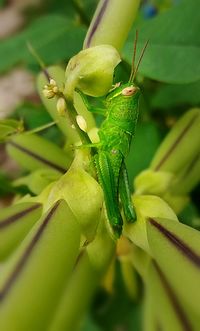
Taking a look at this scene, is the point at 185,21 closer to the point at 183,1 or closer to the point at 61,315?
the point at 183,1

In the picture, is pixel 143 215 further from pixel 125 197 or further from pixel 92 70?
pixel 92 70

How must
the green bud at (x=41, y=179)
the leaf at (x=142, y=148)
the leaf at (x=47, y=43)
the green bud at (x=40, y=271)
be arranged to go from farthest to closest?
the leaf at (x=47, y=43) < the leaf at (x=142, y=148) < the green bud at (x=41, y=179) < the green bud at (x=40, y=271)

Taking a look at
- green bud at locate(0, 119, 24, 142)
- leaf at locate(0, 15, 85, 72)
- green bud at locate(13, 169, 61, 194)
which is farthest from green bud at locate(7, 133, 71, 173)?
leaf at locate(0, 15, 85, 72)

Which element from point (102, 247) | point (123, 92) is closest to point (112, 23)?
point (123, 92)

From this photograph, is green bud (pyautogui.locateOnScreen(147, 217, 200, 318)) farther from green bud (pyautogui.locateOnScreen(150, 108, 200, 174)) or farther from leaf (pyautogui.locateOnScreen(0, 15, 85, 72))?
leaf (pyautogui.locateOnScreen(0, 15, 85, 72))

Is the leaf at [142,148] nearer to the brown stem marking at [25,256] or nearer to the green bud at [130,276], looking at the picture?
the green bud at [130,276]

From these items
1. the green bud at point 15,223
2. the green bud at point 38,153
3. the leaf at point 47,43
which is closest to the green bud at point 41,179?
the green bud at point 38,153
